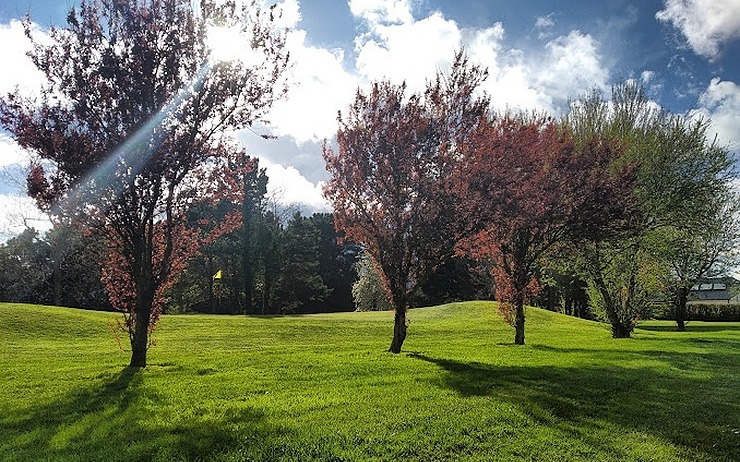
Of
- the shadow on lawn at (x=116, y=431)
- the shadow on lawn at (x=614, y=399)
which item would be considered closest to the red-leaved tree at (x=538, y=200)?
the shadow on lawn at (x=614, y=399)

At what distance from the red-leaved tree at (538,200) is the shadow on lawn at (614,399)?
5133mm

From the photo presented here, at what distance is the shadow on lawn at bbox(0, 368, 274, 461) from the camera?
20.0 feet

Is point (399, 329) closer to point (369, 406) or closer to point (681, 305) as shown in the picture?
point (369, 406)

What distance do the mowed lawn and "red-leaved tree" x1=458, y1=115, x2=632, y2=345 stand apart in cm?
422

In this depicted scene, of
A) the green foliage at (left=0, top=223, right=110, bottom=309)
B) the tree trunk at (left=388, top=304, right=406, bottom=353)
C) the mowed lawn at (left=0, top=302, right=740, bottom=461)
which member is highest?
the green foliage at (left=0, top=223, right=110, bottom=309)

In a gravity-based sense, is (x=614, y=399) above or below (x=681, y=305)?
below

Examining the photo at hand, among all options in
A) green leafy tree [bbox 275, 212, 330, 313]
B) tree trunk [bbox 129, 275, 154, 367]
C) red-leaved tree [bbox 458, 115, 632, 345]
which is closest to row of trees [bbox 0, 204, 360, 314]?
green leafy tree [bbox 275, 212, 330, 313]

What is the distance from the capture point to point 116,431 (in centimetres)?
700

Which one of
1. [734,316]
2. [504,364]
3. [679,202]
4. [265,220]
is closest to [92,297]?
[265,220]

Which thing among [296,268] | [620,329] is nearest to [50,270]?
[296,268]

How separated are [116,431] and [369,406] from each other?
3.77 meters

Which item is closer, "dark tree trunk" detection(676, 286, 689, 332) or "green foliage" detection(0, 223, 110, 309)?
"dark tree trunk" detection(676, 286, 689, 332)

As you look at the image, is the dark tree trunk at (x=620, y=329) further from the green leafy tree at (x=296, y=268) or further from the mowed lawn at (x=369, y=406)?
the green leafy tree at (x=296, y=268)

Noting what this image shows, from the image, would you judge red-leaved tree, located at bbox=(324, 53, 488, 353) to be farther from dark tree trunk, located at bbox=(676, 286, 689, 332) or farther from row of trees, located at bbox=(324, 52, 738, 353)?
dark tree trunk, located at bbox=(676, 286, 689, 332)
